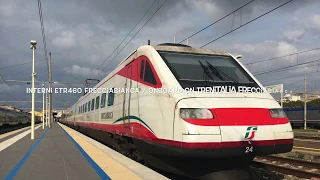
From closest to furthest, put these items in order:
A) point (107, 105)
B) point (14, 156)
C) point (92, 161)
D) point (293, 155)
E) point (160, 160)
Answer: point (160, 160) < point (92, 161) < point (14, 156) < point (107, 105) < point (293, 155)

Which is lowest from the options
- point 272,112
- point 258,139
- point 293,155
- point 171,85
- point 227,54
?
point 293,155

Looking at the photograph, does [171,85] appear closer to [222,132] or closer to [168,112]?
[168,112]

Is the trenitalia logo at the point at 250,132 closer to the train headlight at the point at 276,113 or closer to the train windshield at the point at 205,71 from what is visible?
the train headlight at the point at 276,113

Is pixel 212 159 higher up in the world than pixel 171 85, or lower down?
lower down

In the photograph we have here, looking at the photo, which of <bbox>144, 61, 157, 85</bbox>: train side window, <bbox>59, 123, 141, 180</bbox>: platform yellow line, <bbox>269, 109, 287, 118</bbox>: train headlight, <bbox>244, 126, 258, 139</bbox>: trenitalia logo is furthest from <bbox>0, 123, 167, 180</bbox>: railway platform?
<bbox>269, 109, 287, 118</bbox>: train headlight

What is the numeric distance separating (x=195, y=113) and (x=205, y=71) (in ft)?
5.40

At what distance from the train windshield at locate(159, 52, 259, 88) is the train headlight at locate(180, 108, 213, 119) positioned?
2.60ft

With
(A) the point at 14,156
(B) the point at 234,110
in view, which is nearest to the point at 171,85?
(B) the point at 234,110

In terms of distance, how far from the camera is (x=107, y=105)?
10.7 m

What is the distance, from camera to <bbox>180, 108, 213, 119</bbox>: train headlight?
5012mm

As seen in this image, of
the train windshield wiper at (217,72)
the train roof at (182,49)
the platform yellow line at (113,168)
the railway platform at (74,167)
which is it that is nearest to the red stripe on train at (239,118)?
the train windshield wiper at (217,72)

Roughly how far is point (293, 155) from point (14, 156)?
432 inches

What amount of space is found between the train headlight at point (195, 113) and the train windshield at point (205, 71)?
2.60ft

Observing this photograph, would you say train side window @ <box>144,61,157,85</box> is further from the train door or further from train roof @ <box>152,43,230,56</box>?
the train door
